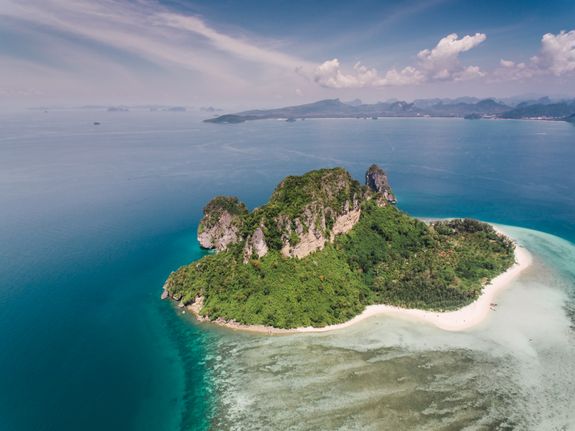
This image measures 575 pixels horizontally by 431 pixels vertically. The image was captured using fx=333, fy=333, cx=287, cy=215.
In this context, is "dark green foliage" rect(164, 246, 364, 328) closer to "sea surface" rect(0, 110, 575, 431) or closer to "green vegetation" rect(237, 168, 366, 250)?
"sea surface" rect(0, 110, 575, 431)

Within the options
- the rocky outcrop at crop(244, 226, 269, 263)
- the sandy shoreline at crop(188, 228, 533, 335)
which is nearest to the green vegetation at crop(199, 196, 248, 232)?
the rocky outcrop at crop(244, 226, 269, 263)

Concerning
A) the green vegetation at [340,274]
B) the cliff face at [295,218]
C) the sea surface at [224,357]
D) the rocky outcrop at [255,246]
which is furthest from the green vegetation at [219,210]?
the rocky outcrop at [255,246]

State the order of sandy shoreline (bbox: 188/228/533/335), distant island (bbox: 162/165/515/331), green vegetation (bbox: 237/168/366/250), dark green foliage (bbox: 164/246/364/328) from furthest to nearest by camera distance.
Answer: green vegetation (bbox: 237/168/366/250), distant island (bbox: 162/165/515/331), dark green foliage (bbox: 164/246/364/328), sandy shoreline (bbox: 188/228/533/335)

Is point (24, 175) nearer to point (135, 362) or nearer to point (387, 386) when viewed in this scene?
point (135, 362)

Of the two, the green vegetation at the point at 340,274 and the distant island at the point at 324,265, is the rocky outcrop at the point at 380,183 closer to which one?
the distant island at the point at 324,265

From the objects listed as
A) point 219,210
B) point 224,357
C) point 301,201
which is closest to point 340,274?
point 301,201

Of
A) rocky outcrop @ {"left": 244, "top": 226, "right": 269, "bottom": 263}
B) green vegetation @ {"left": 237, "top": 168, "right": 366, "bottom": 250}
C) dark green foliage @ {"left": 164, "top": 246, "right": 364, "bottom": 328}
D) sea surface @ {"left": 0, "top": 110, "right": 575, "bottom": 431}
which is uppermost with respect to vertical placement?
green vegetation @ {"left": 237, "top": 168, "right": 366, "bottom": 250}

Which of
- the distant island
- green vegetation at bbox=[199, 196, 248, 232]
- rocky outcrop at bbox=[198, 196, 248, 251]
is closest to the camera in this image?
the distant island
